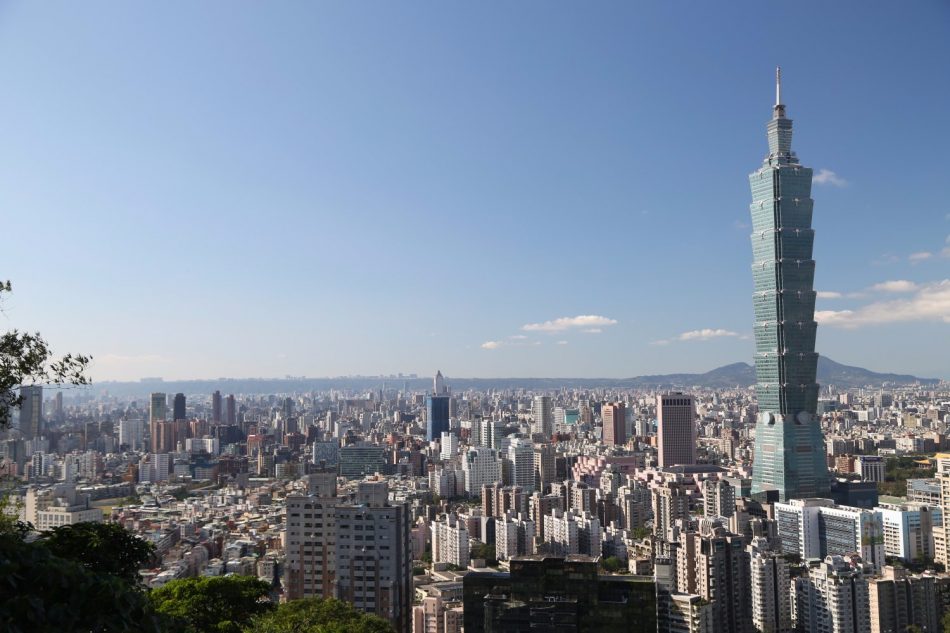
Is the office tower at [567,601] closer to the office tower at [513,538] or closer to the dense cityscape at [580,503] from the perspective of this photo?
the dense cityscape at [580,503]

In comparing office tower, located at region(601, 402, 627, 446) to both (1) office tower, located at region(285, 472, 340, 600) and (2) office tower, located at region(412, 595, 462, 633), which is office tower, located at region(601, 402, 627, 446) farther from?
(1) office tower, located at region(285, 472, 340, 600)

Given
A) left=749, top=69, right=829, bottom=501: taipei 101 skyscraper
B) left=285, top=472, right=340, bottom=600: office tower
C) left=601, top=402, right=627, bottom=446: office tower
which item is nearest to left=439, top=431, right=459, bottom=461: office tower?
left=601, top=402, right=627, bottom=446: office tower

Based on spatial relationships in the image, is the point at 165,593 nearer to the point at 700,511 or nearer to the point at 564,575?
the point at 564,575

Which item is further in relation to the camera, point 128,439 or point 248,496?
point 128,439

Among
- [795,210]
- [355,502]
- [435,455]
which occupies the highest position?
[795,210]

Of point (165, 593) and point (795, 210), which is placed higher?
point (795, 210)

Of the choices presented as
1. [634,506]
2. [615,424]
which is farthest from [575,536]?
[615,424]

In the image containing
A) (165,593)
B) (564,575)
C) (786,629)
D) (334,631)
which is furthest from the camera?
(786,629)

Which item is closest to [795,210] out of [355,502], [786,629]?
[786,629]
